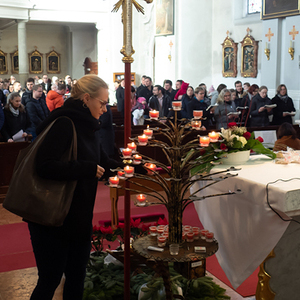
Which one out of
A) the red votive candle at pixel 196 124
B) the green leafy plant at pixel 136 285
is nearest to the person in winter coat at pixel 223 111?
the green leafy plant at pixel 136 285

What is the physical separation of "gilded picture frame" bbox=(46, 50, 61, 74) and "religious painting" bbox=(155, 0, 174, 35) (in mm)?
8655

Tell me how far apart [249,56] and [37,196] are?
13.6m

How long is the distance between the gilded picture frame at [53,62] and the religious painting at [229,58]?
1197 cm

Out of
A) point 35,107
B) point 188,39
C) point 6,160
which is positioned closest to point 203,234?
point 6,160

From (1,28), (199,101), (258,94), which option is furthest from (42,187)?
(1,28)

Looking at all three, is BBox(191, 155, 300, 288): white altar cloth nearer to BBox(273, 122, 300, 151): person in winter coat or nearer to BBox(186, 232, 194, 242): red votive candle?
BBox(186, 232, 194, 242): red votive candle

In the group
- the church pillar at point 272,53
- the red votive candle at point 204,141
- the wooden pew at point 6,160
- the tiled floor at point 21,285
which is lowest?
the tiled floor at point 21,285

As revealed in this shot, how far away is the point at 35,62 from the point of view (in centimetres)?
2489

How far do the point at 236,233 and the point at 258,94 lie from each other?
7319 mm

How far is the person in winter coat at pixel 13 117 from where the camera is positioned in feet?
23.1

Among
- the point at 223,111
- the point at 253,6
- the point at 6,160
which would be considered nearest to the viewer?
the point at 6,160

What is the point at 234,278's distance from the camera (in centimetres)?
283

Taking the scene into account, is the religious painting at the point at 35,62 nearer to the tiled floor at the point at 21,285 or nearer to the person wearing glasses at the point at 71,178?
the tiled floor at the point at 21,285

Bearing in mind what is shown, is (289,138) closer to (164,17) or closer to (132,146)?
(132,146)
